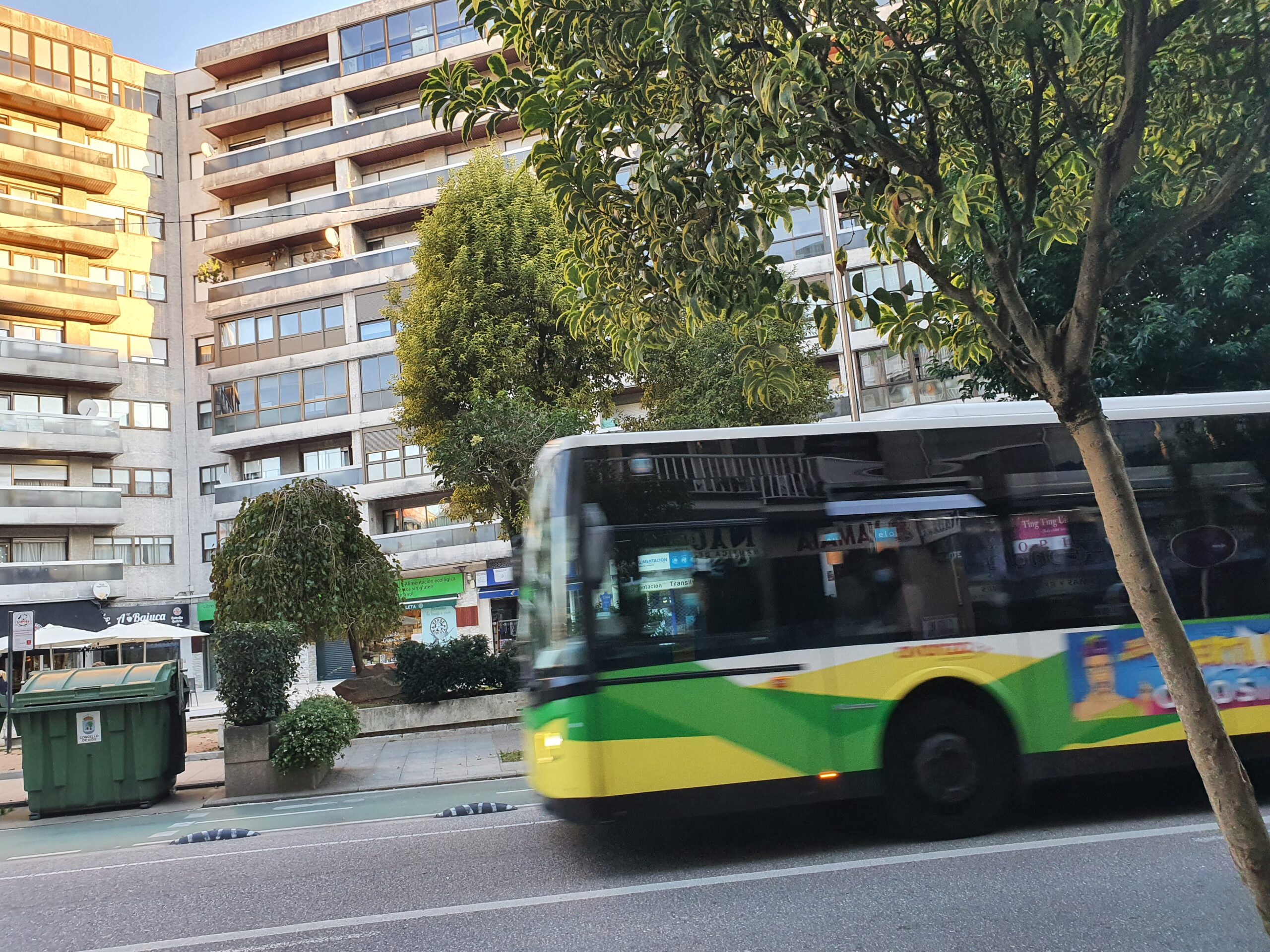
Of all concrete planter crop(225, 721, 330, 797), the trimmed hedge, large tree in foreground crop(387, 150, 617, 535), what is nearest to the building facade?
large tree in foreground crop(387, 150, 617, 535)

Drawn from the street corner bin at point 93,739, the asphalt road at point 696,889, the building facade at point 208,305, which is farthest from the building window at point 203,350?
the asphalt road at point 696,889

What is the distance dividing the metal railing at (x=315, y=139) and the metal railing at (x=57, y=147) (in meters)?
3.87

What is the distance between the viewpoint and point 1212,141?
18.9 feet

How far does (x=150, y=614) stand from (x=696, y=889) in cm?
3589

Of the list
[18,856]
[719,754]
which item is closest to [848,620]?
[719,754]

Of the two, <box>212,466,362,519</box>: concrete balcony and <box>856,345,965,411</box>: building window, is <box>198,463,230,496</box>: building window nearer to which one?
<box>212,466,362,519</box>: concrete balcony

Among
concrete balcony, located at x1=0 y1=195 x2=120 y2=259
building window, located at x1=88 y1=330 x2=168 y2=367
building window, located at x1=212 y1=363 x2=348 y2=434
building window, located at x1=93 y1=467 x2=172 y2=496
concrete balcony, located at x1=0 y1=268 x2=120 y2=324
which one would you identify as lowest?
building window, located at x1=93 y1=467 x2=172 y2=496

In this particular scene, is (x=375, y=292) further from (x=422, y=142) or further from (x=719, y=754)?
(x=719, y=754)

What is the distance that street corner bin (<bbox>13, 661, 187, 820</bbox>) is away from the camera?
11375 millimetres

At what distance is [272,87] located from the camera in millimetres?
40188

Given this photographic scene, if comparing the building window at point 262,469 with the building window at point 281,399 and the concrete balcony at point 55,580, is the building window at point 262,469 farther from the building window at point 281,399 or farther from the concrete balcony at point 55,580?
the concrete balcony at point 55,580

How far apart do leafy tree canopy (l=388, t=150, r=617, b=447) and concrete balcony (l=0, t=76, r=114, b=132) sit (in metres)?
25.6

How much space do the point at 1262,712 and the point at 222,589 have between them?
55.2 ft

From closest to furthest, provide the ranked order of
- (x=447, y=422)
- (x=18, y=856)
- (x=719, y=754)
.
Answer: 1. (x=719, y=754)
2. (x=18, y=856)
3. (x=447, y=422)
